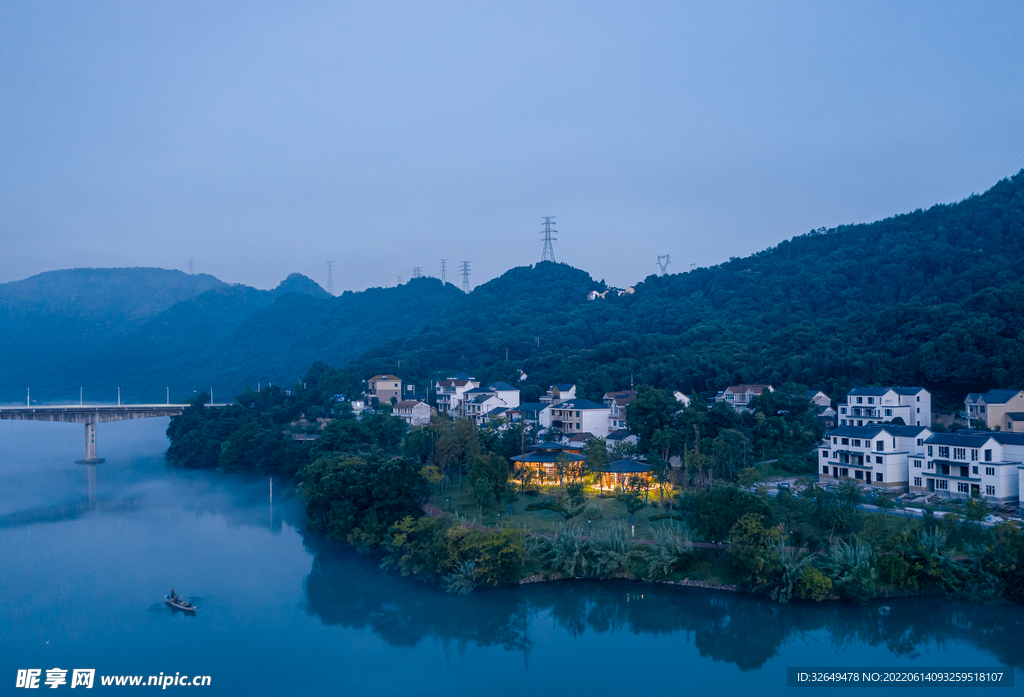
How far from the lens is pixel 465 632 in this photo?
8992 millimetres

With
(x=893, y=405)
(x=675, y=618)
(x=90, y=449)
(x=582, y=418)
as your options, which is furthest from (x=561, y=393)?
(x=90, y=449)

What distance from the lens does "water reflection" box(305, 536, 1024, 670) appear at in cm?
841

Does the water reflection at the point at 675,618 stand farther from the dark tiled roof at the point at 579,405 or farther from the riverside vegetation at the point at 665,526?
the dark tiled roof at the point at 579,405

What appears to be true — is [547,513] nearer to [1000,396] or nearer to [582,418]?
[582,418]

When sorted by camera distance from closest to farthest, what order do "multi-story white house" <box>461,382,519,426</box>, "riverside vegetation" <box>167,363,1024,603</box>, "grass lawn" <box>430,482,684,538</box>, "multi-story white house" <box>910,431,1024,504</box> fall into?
"riverside vegetation" <box>167,363,1024,603</box>
"grass lawn" <box>430,482,684,538</box>
"multi-story white house" <box>910,431,1024,504</box>
"multi-story white house" <box>461,382,519,426</box>

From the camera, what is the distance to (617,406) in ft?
71.7

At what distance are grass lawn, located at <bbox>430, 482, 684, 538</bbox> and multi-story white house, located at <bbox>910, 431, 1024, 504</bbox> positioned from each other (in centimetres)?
516

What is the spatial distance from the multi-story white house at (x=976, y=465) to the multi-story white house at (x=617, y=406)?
875 cm

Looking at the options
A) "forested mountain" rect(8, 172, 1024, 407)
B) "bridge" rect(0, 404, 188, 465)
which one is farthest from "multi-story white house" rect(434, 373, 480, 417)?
"bridge" rect(0, 404, 188, 465)

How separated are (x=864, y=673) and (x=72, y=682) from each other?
9195mm

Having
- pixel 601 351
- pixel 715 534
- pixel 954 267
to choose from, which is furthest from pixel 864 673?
pixel 954 267

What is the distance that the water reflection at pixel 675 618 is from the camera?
27.6 feet

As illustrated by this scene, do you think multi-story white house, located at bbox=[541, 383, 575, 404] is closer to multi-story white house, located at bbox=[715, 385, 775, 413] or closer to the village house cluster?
the village house cluster

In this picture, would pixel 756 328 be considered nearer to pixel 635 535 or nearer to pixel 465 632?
pixel 635 535
